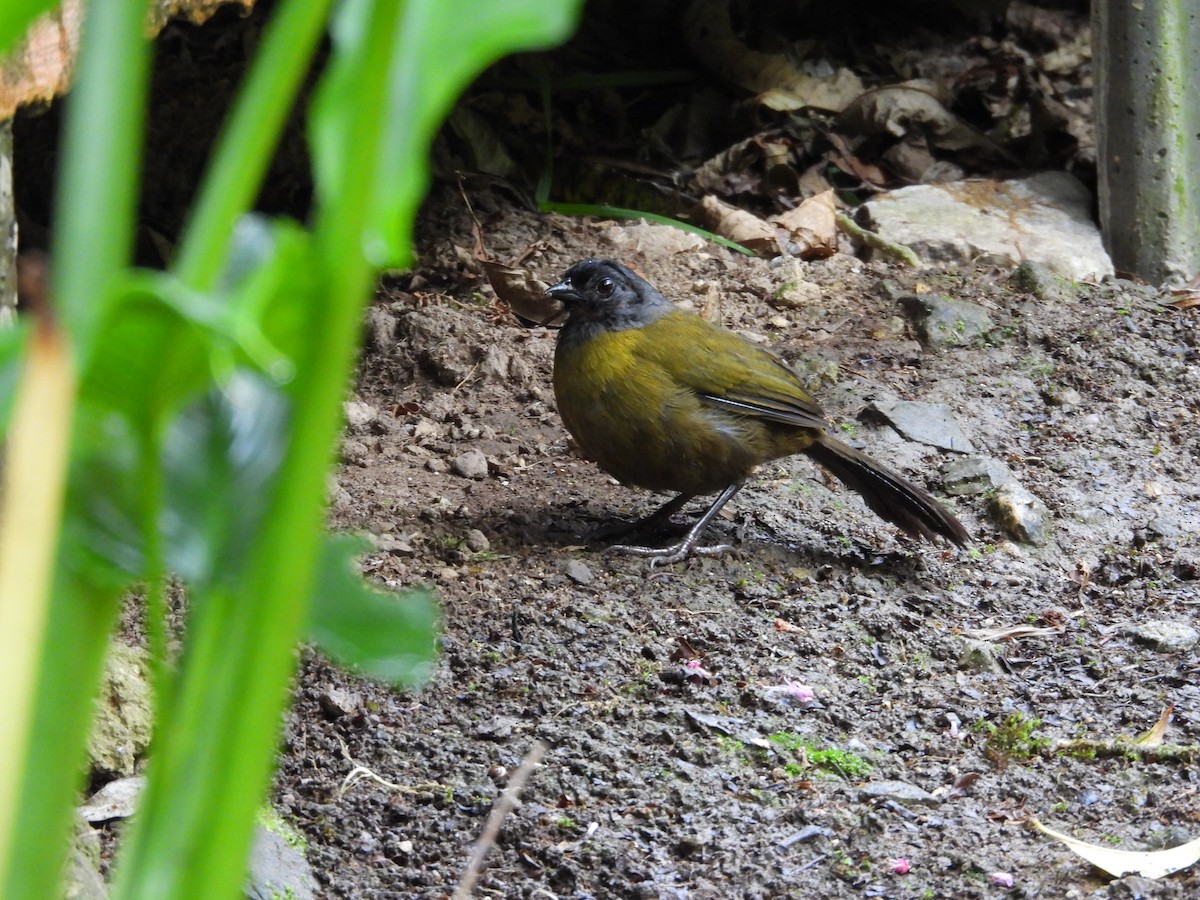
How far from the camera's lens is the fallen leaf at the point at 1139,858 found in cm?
258

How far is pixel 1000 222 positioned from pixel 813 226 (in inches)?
36.6

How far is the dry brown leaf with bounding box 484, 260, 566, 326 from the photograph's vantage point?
5.86 metres

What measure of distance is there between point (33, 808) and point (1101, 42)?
6.22m

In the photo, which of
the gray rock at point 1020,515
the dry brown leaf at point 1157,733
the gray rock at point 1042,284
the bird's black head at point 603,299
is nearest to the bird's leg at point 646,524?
the bird's black head at point 603,299

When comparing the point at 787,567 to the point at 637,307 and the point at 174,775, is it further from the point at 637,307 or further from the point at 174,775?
the point at 174,775

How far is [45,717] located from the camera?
3.07 feet

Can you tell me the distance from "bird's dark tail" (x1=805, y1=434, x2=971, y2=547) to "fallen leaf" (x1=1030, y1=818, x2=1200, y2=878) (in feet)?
5.91

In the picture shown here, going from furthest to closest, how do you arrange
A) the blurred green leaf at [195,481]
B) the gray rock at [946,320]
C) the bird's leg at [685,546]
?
the gray rock at [946,320] < the bird's leg at [685,546] < the blurred green leaf at [195,481]

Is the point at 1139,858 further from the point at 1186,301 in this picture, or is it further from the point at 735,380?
the point at 1186,301

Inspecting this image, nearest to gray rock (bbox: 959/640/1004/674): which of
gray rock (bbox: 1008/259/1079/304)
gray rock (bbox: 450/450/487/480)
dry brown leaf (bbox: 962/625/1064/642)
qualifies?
dry brown leaf (bbox: 962/625/1064/642)

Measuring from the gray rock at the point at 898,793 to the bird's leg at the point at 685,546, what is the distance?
1.36 meters

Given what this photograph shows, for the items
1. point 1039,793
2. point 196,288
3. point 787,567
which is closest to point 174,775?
point 196,288

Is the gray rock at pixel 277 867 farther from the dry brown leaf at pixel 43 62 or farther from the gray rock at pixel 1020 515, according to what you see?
the gray rock at pixel 1020 515

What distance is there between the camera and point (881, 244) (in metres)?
6.54
